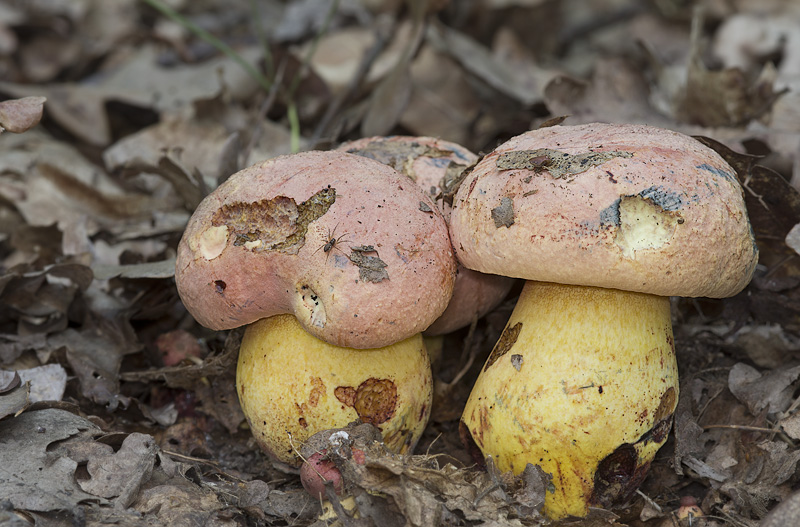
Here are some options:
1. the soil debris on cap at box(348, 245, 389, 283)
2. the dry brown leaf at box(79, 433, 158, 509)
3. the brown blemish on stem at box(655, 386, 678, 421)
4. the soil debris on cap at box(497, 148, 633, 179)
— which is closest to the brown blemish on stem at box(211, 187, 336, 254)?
the soil debris on cap at box(348, 245, 389, 283)

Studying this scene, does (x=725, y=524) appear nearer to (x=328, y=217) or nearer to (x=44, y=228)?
(x=328, y=217)

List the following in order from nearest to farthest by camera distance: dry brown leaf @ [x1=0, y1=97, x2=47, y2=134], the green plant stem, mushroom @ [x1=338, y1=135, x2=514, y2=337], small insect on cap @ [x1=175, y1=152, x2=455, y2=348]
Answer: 1. small insect on cap @ [x1=175, y1=152, x2=455, y2=348]
2. dry brown leaf @ [x1=0, y1=97, x2=47, y2=134]
3. mushroom @ [x1=338, y1=135, x2=514, y2=337]
4. the green plant stem

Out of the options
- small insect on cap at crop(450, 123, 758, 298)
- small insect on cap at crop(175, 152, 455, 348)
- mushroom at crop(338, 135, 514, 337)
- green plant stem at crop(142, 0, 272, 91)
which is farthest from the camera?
green plant stem at crop(142, 0, 272, 91)

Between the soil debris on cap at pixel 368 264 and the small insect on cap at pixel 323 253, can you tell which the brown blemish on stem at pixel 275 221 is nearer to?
the small insect on cap at pixel 323 253

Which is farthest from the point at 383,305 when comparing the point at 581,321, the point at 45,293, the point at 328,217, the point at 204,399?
the point at 45,293

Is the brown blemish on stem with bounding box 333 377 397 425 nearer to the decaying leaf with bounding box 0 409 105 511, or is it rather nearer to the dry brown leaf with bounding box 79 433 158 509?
the dry brown leaf with bounding box 79 433 158 509

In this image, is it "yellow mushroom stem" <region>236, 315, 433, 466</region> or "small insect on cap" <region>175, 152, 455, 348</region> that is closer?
"small insect on cap" <region>175, 152, 455, 348</region>
